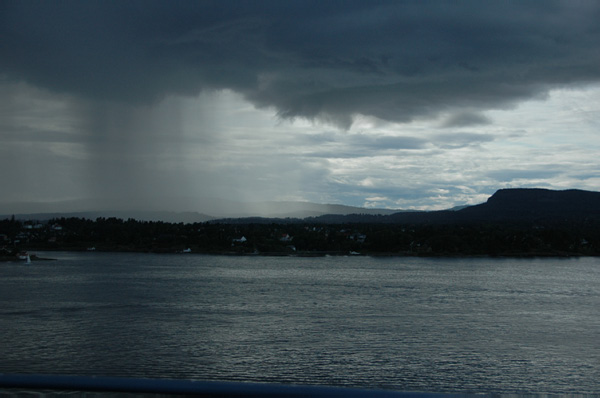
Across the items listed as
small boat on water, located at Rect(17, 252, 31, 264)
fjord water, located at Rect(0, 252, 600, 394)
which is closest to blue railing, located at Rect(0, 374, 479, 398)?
fjord water, located at Rect(0, 252, 600, 394)

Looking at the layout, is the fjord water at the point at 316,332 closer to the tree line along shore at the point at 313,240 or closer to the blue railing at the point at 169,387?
the blue railing at the point at 169,387

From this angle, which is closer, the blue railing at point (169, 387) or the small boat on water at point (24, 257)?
the blue railing at point (169, 387)

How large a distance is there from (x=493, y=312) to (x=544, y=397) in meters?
30.4

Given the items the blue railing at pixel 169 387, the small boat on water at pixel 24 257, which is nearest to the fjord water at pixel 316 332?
the blue railing at pixel 169 387

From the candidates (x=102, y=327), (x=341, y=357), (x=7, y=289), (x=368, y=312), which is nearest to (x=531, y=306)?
(x=368, y=312)

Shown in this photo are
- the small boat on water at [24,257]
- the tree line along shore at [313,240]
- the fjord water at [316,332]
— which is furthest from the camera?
the tree line along shore at [313,240]

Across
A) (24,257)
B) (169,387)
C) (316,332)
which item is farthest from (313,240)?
(169,387)

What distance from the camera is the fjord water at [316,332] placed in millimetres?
16719

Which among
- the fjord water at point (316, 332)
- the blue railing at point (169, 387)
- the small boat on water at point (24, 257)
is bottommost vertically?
the fjord water at point (316, 332)

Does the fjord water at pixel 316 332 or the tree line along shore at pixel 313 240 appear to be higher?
the tree line along shore at pixel 313 240

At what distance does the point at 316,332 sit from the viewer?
2289cm

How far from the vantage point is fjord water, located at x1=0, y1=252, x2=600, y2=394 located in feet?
54.9

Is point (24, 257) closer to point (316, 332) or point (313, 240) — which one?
point (313, 240)

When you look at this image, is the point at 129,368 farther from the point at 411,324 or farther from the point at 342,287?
the point at 342,287
